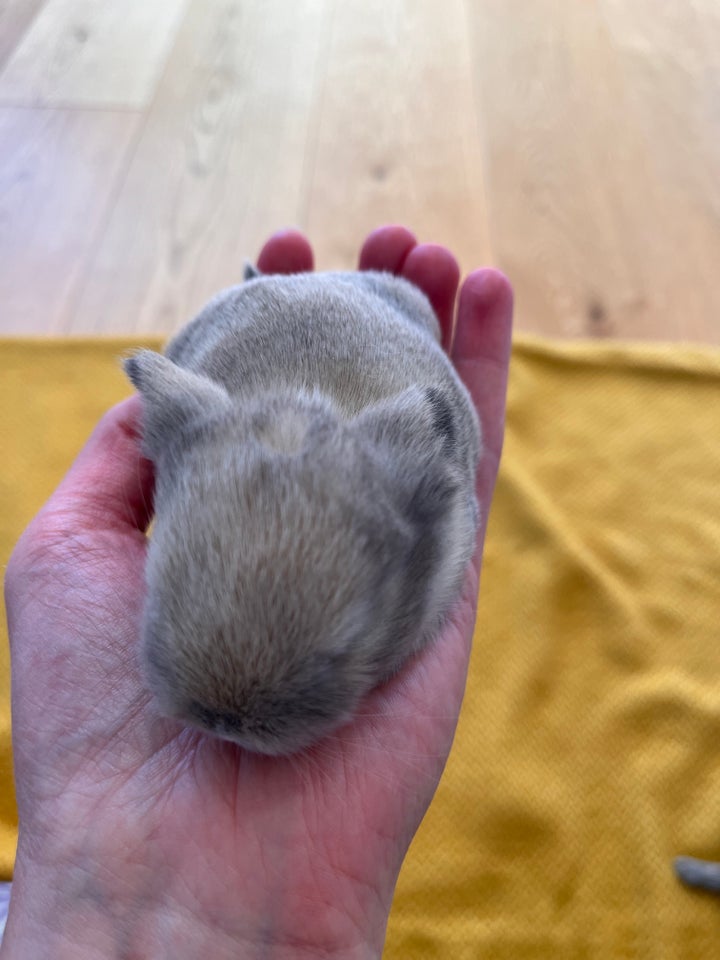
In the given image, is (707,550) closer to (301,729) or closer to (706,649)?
(706,649)

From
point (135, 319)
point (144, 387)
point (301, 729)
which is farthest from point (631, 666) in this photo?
point (135, 319)

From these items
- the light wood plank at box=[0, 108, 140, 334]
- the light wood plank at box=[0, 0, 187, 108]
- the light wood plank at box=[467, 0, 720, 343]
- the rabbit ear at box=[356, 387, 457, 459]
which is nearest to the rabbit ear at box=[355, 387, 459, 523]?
the rabbit ear at box=[356, 387, 457, 459]

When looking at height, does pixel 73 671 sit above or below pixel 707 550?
above

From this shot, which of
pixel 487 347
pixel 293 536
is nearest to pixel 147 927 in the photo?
pixel 293 536

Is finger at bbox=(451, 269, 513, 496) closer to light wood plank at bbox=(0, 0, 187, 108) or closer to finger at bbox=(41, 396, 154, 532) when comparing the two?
finger at bbox=(41, 396, 154, 532)

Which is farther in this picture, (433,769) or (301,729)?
(433,769)

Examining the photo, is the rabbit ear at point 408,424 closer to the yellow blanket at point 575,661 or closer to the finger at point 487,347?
the finger at point 487,347

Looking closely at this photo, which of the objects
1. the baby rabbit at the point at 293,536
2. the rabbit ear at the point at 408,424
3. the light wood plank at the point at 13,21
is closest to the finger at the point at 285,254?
the baby rabbit at the point at 293,536
